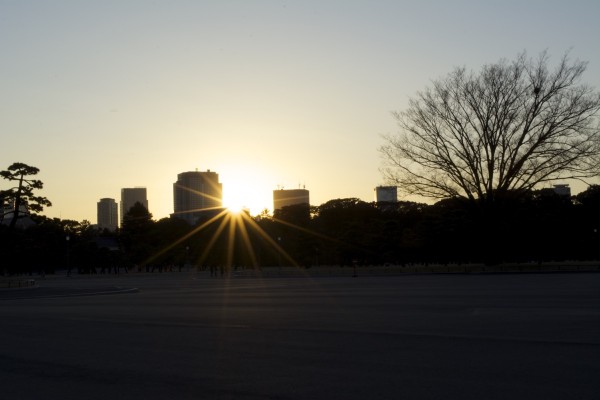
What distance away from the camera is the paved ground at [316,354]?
8.70m

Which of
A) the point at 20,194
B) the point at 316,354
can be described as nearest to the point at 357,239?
the point at 20,194

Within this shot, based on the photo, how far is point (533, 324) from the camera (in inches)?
572

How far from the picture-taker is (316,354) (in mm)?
11492

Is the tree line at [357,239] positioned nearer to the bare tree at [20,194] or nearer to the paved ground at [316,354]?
the bare tree at [20,194]

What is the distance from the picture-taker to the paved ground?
870cm

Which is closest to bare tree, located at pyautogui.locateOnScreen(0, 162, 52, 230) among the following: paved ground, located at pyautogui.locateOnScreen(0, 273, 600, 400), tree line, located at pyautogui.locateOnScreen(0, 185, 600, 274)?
tree line, located at pyautogui.locateOnScreen(0, 185, 600, 274)

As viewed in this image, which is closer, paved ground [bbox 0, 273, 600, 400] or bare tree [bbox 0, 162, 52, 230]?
paved ground [bbox 0, 273, 600, 400]

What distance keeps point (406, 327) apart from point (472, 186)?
42.2 m

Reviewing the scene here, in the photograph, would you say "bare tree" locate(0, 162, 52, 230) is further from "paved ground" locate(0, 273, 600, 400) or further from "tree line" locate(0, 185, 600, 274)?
"paved ground" locate(0, 273, 600, 400)

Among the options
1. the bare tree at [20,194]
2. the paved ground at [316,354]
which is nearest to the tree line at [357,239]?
the bare tree at [20,194]

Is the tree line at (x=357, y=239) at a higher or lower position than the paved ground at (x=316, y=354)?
higher

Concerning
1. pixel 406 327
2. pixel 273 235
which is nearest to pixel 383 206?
pixel 273 235

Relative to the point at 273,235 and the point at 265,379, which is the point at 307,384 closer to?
the point at 265,379

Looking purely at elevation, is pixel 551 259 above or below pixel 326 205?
below
